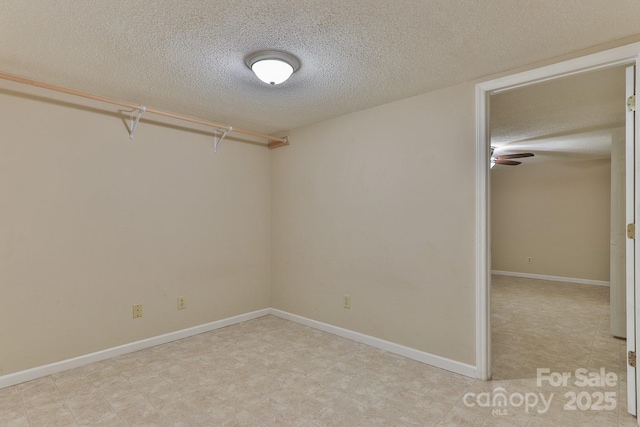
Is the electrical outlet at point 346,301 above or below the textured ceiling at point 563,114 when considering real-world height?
below

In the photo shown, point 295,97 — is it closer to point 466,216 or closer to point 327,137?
point 327,137

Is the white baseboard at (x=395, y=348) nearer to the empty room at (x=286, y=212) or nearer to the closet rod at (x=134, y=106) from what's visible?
the empty room at (x=286, y=212)

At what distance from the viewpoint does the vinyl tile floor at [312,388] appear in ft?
6.25

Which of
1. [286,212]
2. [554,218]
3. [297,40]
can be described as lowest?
[554,218]

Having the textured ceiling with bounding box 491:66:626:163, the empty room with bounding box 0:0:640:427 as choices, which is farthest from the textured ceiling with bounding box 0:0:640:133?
the textured ceiling with bounding box 491:66:626:163

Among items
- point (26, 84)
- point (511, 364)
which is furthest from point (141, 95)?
point (511, 364)

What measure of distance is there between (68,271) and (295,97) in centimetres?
231

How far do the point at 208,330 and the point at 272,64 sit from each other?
2.69 meters

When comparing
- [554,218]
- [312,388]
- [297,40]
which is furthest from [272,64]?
[554,218]

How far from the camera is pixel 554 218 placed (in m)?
6.21

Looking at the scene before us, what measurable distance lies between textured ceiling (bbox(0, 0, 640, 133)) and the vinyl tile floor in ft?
7.19

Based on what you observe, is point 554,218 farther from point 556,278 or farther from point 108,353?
point 108,353

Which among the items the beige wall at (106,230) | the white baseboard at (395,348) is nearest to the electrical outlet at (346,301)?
the white baseboard at (395,348)

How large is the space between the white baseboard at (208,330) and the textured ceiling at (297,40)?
2136mm
